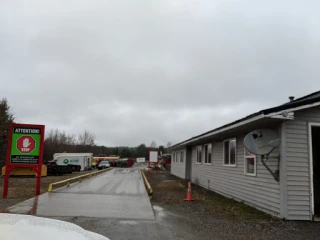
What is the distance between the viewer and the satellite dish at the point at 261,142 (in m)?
9.33

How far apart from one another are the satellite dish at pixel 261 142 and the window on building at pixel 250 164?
5.48 feet

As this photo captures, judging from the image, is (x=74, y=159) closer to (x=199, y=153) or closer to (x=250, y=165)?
(x=199, y=153)

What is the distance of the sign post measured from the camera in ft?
44.1

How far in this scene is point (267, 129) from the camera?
9.56 m

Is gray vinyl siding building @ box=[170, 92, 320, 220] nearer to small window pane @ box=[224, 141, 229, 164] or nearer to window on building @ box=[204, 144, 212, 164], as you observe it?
small window pane @ box=[224, 141, 229, 164]

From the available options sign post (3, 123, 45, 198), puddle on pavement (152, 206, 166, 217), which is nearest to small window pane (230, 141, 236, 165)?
puddle on pavement (152, 206, 166, 217)

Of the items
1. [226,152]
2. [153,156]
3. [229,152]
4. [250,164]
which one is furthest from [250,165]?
[153,156]

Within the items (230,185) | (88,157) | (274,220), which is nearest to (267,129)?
(274,220)

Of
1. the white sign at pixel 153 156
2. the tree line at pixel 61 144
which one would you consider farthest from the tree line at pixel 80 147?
the white sign at pixel 153 156

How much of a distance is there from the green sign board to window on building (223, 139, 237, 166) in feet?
27.5

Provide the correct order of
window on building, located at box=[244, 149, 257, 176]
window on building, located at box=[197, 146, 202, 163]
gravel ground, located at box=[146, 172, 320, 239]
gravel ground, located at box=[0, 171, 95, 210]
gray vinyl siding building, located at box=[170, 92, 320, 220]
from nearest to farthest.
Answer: gravel ground, located at box=[146, 172, 320, 239]
gray vinyl siding building, located at box=[170, 92, 320, 220]
window on building, located at box=[244, 149, 257, 176]
gravel ground, located at box=[0, 171, 95, 210]
window on building, located at box=[197, 146, 202, 163]

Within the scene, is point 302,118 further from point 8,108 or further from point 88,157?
point 88,157

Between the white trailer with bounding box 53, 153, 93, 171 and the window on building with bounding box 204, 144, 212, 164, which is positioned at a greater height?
the window on building with bounding box 204, 144, 212, 164

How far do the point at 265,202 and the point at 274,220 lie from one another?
1.21 m
